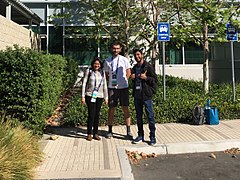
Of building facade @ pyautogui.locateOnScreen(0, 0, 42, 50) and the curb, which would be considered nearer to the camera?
the curb

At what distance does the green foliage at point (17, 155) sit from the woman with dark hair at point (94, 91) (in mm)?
1450

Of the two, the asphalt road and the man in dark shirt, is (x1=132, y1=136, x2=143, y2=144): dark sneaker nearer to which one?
the man in dark shirt

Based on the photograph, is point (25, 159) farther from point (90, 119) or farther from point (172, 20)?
point (172, 20)

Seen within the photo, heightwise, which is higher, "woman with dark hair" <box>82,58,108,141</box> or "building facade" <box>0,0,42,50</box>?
"building facade" <box>0,0,42,50</box>

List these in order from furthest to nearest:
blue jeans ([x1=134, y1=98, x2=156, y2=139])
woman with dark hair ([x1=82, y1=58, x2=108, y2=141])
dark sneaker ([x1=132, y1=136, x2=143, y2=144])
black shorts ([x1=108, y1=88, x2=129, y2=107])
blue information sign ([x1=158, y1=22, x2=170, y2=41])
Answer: blue information sign ([x1=158, y1=22, x2=170, y2=41])
black shorts ([x1=108, y1=88, x2=129, y2=107])
woman with dark hair ([x1=82, y1=58, x2=108, y2=141])
dark sneaker ([x1=132, y1=136, x2=143, y2=144])
blue jeans ([x1=134, y1=98, x2=156, y2=139])

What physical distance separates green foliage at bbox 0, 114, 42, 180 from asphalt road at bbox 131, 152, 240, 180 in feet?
5.38

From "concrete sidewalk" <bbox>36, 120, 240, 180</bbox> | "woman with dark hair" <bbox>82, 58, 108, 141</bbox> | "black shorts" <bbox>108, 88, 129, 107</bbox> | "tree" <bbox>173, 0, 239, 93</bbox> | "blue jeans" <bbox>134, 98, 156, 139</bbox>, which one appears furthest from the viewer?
"tree" <bbox>173, 0, 239, 93</bbox>

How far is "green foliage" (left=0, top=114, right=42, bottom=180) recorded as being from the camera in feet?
12.9

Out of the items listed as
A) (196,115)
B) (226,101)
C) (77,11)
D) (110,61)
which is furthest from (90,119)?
(77,11)

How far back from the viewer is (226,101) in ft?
29.6

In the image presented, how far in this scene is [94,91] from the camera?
21.0 feet

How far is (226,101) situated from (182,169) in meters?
4.71

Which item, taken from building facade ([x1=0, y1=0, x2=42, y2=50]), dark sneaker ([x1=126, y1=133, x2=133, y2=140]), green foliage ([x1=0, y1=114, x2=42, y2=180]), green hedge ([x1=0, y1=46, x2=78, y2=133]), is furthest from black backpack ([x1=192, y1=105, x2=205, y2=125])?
building facade ([x1=0, y1=0, x2=42, y2=50])

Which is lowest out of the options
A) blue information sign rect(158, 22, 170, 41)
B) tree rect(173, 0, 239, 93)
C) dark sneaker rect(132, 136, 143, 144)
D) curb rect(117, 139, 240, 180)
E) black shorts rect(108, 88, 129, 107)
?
curb rect(117, 139, 240, 180)
